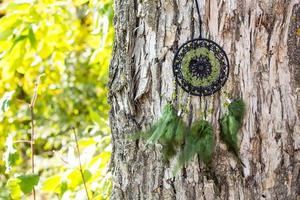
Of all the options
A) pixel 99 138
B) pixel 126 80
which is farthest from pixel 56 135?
pixel 126 80

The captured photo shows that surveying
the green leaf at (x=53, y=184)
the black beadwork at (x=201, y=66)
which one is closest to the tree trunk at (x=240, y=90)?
the black beadwork at (x=201, y=66)

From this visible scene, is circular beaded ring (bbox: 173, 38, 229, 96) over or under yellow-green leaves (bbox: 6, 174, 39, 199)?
over

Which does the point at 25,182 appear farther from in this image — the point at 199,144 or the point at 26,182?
the point at 199,144

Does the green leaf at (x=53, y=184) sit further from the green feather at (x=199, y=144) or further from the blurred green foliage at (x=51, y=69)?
the green feather at (x=199, y=144)


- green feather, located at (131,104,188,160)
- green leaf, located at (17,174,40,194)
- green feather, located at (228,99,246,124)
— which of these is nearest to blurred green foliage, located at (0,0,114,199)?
green leaf, located at (17,174,40,194)

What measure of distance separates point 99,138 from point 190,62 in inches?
41.3

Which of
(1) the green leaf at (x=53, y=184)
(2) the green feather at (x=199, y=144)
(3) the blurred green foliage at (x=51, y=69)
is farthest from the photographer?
(1) the green leaf at (x=53, y=184)

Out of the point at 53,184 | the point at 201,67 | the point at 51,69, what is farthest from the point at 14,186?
the point at 51,69

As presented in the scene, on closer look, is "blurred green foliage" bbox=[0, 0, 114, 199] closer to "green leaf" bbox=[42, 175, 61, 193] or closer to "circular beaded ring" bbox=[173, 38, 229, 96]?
"green leaf" bbox=[42, 175, 61, 193]

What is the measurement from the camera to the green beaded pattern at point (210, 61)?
1.41 meters

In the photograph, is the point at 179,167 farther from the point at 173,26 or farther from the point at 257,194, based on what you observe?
the point at 173,26

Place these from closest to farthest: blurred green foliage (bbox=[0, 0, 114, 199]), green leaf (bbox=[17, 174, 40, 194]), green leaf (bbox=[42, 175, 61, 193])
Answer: green leaf (bbox=[17, 174, 40, 194])
blurred green foliage (bbox=[0, 0, 114, 199])
green leaf (bbox=[42, 175, 61, 193])

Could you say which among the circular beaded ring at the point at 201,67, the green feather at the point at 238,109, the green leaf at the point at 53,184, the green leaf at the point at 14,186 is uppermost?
the circular beaded ring at the point at 201,67

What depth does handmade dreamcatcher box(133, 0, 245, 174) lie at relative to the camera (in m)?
1.40
